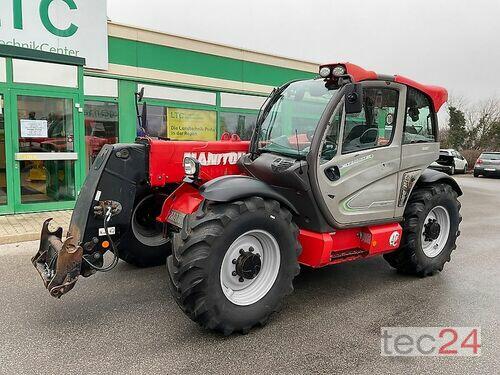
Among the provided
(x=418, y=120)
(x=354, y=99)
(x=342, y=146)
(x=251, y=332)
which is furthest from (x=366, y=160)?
(x=251, y=332)

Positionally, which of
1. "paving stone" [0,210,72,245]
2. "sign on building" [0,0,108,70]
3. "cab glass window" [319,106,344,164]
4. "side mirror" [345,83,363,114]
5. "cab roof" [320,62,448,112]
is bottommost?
"paving stone" [0,210,72,245]

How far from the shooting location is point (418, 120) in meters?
4.88

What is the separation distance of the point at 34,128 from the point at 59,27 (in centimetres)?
220

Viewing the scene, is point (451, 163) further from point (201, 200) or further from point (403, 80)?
point (201, 200)

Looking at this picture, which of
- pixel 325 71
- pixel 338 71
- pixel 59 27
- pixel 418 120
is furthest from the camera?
pixel 59 27

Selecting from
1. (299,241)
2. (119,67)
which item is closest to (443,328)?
(299,241)

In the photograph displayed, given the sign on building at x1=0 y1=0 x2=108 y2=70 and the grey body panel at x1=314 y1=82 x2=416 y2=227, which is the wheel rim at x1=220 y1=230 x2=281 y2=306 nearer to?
the grey body panel at x1=314 y1=82 x2=416 y2=227

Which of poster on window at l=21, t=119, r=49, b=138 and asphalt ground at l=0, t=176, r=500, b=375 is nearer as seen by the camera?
asphalt ground at l=0, t=176, r=500, b=375

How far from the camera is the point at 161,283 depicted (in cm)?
473

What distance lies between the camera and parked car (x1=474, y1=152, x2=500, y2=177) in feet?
73.5

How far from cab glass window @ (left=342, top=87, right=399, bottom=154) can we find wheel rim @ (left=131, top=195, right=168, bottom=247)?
2.29 meters

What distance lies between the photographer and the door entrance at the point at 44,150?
8.16 metres

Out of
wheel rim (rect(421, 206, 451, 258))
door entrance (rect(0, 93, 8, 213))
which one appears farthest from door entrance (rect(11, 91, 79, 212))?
wheel rim (rect(421, 206, 451, 258))

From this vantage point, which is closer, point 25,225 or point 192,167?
point 192,167
